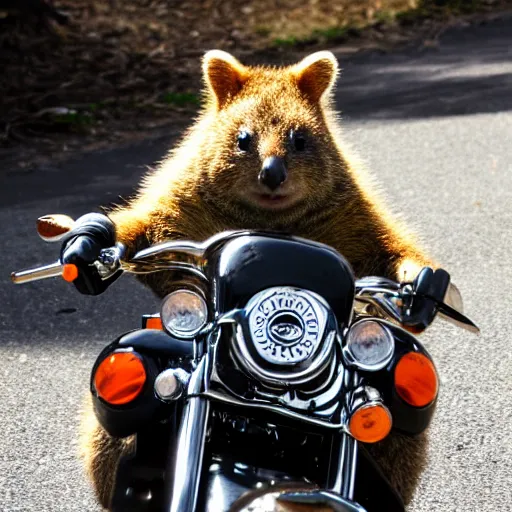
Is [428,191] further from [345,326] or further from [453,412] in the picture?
[345,326]

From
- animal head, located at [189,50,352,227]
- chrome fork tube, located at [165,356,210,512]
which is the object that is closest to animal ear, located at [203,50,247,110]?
animal head, located at [189,50,352,227]

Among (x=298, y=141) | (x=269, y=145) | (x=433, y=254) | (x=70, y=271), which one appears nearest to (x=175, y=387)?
(x=70, y=271)

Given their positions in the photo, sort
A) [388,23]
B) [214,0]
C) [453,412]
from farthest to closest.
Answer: [214,0] < [388,23] < [453,412]

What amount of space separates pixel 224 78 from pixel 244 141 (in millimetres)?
417

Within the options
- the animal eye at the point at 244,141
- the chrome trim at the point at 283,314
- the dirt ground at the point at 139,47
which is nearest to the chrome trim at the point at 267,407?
the chrome trim at the point at 283,314

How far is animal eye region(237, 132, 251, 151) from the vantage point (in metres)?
3.16

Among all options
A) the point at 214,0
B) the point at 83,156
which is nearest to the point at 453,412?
the point at 83,156

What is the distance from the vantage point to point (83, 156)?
8.51 meters

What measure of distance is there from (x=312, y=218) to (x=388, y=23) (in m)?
10.2

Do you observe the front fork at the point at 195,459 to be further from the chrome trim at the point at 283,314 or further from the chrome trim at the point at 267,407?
the chrome trim at the point at 283,314

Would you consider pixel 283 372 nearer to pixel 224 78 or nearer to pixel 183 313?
pixel 183 313

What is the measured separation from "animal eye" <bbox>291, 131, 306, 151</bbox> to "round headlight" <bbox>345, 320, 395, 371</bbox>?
0.97m

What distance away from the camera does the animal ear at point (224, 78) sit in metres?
3.49

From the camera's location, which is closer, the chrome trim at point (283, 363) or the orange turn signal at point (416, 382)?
the chrome trim at point (283, 363)
